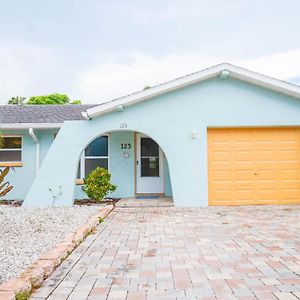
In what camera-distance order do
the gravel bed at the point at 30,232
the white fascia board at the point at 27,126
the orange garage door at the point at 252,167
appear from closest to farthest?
the gravel bed at the point at 30,232 → the orange garage door at the point at 252,167 → the white fascia board at the point at 27,126

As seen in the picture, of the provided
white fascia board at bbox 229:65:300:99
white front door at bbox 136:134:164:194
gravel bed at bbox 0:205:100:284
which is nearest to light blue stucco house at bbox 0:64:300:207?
white fascia board at bbox 229:65:300:99

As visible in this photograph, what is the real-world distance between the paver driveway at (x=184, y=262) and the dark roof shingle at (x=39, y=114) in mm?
6799

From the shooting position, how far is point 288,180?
11.5 metres

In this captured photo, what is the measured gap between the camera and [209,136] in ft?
37.9

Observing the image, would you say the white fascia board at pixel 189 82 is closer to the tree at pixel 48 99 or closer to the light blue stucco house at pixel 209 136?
the light blue stucco house at pixel 209 136

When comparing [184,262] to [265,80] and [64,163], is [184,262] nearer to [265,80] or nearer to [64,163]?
[64,163]

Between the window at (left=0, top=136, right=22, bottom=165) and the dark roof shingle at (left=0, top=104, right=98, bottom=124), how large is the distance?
2.40 feet

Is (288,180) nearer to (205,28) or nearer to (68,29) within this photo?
(205,28)

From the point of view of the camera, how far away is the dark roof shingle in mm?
13742

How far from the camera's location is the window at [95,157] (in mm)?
13656

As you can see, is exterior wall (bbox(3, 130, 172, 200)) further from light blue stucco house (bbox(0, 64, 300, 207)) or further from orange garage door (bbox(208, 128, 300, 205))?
orange garage door (bbox(208, 128, 300, 205))

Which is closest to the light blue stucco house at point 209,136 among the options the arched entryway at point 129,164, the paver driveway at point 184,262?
the arched entryway at point 129,164

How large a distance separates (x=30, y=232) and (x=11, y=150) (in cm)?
765

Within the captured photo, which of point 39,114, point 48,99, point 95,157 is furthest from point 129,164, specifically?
point 48,99
